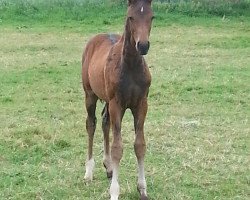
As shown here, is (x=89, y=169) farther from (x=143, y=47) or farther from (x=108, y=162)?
(x=143, y=47)

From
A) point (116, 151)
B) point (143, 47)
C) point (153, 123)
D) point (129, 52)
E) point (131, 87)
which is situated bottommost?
point (153, 123)

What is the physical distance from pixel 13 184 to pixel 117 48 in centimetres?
167

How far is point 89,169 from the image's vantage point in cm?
625

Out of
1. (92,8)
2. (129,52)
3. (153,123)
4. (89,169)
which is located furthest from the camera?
(92,8)

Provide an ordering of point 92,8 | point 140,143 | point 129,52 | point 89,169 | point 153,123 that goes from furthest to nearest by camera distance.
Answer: point 92,8 → point 153,123 → point 89,169 → point 140,143 → point 129,52

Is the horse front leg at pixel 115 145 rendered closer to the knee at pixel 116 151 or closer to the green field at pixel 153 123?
the knee at pixel 116 151

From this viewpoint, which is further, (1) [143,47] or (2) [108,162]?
(2) [108,162]

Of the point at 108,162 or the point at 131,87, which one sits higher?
the point at 131,87

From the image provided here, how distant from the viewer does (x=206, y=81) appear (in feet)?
35.5

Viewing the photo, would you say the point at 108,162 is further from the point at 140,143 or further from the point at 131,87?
the point at 131,87

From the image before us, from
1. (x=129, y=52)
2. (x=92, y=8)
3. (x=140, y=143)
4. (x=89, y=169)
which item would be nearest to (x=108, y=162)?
(x=89, y=169)

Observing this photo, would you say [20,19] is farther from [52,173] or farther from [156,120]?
[52,173]

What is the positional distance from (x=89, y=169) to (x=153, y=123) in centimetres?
219

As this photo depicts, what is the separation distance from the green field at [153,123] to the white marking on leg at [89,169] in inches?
2.8
